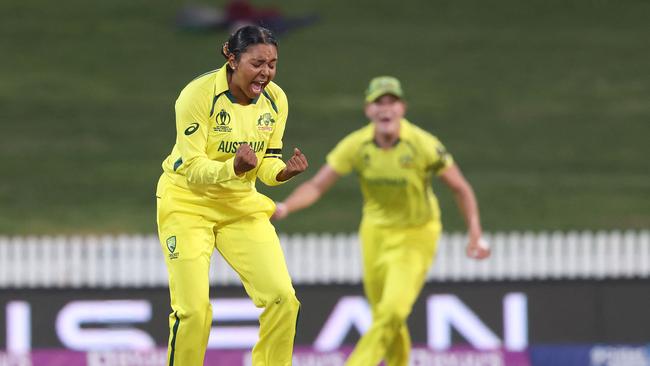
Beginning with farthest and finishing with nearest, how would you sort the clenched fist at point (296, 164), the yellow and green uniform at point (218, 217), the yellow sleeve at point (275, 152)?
the yellow sleeve at point (275, 152) → the yellow and green uniform at point (218, 217) → the clenched fist at point (296, 164)

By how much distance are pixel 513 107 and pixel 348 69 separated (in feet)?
11.2

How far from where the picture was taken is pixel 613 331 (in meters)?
13.6

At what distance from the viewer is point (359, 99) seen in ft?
85.7

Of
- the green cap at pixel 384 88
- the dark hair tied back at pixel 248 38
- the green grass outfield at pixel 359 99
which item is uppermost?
the green grass outfield at pixel 359 99

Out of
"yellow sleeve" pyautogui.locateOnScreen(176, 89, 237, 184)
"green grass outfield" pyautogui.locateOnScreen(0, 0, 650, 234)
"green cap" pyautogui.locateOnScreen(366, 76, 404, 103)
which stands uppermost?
"green grass outfield" pyautogui.locateOnScreen(0, 0, 650, 234)

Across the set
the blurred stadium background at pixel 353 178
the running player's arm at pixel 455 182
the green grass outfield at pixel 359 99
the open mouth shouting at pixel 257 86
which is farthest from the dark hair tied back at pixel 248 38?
the green grass outfield at pixel 359 99

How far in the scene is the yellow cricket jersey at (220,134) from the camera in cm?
723

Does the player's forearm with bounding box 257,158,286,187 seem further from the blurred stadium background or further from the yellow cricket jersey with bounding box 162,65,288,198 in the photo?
the blurred stadium background

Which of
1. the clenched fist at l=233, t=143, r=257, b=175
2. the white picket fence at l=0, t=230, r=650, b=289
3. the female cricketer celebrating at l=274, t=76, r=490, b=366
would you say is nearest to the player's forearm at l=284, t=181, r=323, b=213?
the female cricketer celebrating at l=274, t=76, r=490, b=366

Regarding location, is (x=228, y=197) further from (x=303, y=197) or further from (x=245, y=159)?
(x=303, y=197)

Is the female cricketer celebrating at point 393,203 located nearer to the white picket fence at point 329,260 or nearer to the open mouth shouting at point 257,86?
the open mouth shouting at point 257,86

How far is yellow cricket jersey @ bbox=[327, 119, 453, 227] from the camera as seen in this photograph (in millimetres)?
10492

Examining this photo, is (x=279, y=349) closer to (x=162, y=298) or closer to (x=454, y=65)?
(x=162, y=298)

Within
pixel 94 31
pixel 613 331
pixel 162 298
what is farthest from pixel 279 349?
pixel 94 31
